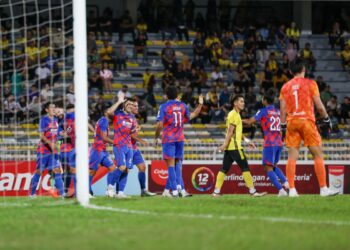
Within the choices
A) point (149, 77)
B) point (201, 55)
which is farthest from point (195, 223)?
point (201, 55)

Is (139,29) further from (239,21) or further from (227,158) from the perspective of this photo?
(227,158)

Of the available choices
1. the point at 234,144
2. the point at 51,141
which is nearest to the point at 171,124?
the point at 234,144

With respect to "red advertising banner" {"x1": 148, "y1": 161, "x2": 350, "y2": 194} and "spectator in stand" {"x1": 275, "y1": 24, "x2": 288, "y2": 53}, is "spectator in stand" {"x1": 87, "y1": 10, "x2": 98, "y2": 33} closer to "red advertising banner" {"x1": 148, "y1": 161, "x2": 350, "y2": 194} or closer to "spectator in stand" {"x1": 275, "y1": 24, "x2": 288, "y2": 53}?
"spectator in stand" {"x1": 275, "y1": 24, "x2": 288, "y2": 53}

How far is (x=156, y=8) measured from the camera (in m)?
39.1

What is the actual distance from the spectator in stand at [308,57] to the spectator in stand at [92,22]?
8.24 m

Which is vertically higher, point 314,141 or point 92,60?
point 92,60

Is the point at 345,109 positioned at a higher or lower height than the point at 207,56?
lower

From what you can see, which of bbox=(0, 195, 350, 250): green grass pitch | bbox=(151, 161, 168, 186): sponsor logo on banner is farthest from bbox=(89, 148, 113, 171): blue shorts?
bbox=(151, 161, 168, 186): sponsor logo on banner

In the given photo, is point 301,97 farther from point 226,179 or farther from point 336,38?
point 336,38

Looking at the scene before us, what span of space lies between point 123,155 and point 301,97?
4.57 metres

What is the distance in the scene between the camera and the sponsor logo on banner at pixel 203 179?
2759 cm

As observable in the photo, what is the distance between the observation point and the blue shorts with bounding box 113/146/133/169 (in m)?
19.0

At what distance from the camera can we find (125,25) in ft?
122

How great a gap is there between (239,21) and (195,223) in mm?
28922
